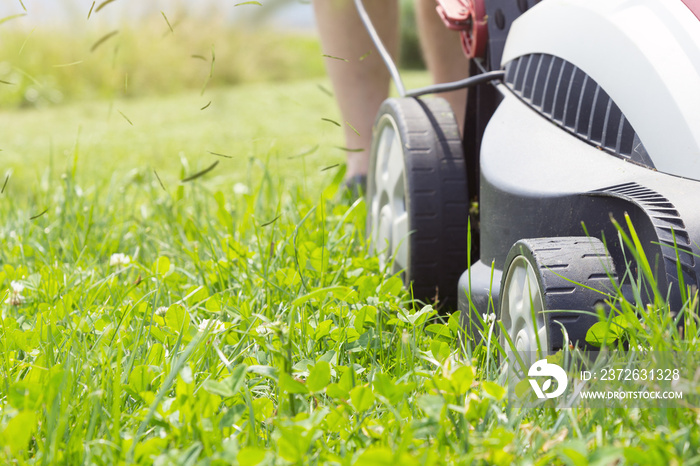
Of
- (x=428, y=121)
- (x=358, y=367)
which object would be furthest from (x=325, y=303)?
(x=428, y=121)

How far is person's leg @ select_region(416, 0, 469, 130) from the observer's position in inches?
75.9

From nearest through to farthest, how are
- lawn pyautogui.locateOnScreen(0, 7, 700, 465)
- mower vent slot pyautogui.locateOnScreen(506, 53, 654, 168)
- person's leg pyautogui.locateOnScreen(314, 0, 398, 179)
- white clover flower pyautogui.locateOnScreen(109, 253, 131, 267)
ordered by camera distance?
lawn pyautogui.locateOnScreen(0, 7, 700, 465) → mower vent slot pyautogui.locateOnScreen(506, 53, 654, 168) → white clover flower pyautogui.locateOnScreen(109, 253, 131, 267) → person's leg pyautogui.locateOnScreen(314, 0, 398, 179)

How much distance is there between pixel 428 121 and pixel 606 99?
411 mm

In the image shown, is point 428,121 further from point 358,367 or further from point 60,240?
point 60,240

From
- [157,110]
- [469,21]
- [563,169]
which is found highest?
[469,21]

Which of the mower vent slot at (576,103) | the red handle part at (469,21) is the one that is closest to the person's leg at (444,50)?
the red handle part at (469,21)

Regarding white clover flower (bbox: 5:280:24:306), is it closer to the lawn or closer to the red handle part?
the lawn

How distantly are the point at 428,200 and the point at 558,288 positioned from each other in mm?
474

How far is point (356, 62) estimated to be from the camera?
1.92 m

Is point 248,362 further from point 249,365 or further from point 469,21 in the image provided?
point 469,21
